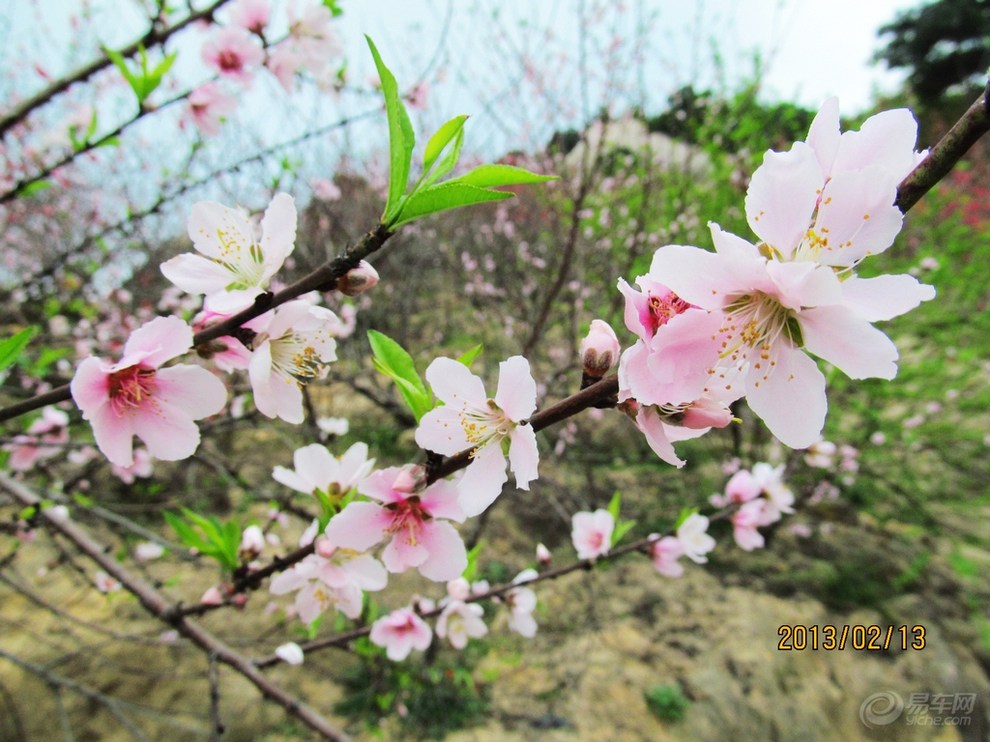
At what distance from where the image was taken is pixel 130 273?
5.46 m

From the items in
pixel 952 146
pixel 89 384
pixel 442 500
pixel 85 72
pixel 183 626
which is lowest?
pixel 183 626

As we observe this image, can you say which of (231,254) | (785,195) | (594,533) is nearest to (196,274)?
(231,254)

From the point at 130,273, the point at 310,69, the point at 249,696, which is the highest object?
the point at 310,69

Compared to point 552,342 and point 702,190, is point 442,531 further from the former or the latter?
point 552,342

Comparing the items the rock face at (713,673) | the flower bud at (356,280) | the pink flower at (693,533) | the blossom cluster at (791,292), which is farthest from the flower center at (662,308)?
the rock face at (713,673)

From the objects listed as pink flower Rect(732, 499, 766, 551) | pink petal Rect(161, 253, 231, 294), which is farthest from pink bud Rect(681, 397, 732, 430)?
pink flower Rect(732, 499, 766, 551)

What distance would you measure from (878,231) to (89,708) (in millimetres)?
3688

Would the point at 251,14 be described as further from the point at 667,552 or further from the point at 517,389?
the point at 667,552

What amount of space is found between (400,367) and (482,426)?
0.51ft

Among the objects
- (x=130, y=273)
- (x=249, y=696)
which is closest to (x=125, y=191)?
(x=130, y=273)

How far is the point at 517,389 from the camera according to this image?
0.67 metres

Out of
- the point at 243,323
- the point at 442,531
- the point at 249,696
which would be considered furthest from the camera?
the point at 249,696

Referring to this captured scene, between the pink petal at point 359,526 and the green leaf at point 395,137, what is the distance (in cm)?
44

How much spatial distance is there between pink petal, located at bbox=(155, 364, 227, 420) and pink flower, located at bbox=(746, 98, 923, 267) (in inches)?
28.4
